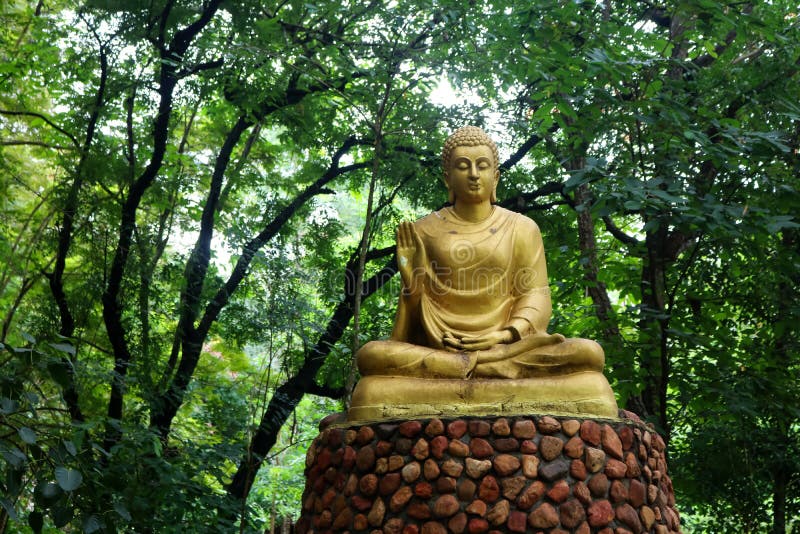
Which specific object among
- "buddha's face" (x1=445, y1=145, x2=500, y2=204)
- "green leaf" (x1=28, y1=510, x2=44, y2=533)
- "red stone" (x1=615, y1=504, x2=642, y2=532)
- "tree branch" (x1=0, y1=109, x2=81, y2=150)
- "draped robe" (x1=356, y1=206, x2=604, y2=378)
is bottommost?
"green leaf" (x1=28, y1=510, x2=44, y2=533)

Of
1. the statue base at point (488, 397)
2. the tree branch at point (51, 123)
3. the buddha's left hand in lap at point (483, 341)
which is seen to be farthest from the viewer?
the tree branch at point (51, 123)

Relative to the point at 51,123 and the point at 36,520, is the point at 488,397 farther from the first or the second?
the point at 51,123

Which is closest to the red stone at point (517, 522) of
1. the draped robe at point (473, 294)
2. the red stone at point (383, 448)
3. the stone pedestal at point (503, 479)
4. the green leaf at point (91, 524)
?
the stone pedestal at point (503, 479)

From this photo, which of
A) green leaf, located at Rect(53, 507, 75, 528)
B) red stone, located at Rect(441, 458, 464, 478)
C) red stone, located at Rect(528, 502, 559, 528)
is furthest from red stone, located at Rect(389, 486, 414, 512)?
green leaf, located at Rect(53, 507, 75, 528)

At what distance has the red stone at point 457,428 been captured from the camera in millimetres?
5250

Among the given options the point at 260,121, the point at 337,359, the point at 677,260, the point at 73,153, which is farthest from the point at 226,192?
the point at 677,260

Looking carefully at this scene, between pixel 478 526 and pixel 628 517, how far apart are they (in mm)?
850

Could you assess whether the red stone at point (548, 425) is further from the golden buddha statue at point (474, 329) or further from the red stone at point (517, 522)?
the red stone at point (517, 522)

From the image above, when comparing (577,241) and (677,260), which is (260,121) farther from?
(677,260)

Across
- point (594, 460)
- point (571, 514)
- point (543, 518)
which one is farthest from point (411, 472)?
point (594, 460)

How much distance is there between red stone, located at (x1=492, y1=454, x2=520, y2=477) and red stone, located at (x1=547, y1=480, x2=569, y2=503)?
9.0 inches

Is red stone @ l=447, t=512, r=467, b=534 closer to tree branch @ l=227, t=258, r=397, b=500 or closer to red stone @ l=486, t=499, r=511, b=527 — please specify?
red stone @ l=486, t=499, r=511, b=527

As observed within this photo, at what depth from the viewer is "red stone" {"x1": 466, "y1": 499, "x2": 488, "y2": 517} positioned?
5023 millimetres

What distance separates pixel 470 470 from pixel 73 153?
24.9 ft
